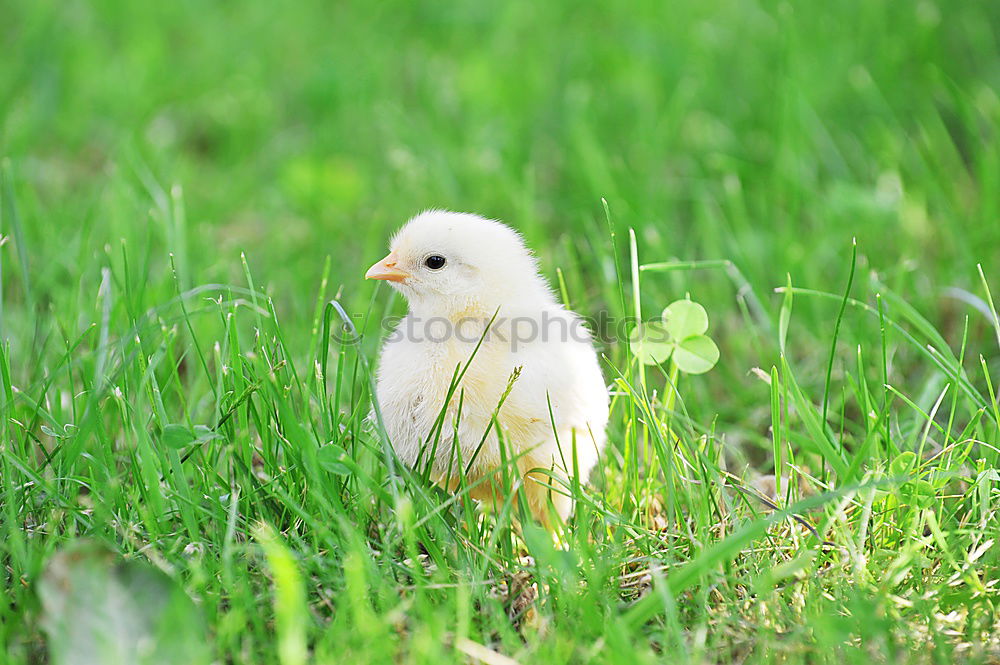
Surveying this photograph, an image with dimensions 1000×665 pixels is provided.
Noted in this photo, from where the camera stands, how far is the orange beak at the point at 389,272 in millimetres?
2615

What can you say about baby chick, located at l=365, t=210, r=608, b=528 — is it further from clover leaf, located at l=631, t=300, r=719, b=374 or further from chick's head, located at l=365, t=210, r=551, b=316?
clover leaf, located at l=631, t=300, r=719, b=374

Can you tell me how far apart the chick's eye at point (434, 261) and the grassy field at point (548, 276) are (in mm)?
309

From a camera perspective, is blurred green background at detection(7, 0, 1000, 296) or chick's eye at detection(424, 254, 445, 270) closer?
chick's eye at detection(424, 254, 445, 270)

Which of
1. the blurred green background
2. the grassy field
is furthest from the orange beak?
the blurred green background

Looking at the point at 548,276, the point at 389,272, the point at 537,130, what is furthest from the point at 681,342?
the point at 537,130

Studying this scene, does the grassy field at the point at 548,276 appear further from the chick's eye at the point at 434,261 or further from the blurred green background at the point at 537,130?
the chick's eye at the point at 434,261

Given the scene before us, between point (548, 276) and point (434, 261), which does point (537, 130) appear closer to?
point (548, 276)

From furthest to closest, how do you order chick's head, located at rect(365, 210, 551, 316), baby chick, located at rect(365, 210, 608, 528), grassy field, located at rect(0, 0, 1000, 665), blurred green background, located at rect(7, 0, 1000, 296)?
blurred green background, located at rect(7, 0, 1000, 296), chick's head, located at rect(365, 210, 551, 316), baby chick, located at rect(365, 210, 608, 528), grassy field, located at rect(0, 0, 1000, 665)

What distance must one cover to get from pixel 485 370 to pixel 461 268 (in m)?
0.30

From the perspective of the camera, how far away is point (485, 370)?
2385 mm

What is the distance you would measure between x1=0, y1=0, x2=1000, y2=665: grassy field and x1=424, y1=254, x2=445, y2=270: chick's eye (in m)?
0.31

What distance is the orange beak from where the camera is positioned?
2615 millimetres

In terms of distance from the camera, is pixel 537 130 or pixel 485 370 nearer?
pixel 485 370

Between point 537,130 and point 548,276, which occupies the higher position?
point 537,130
